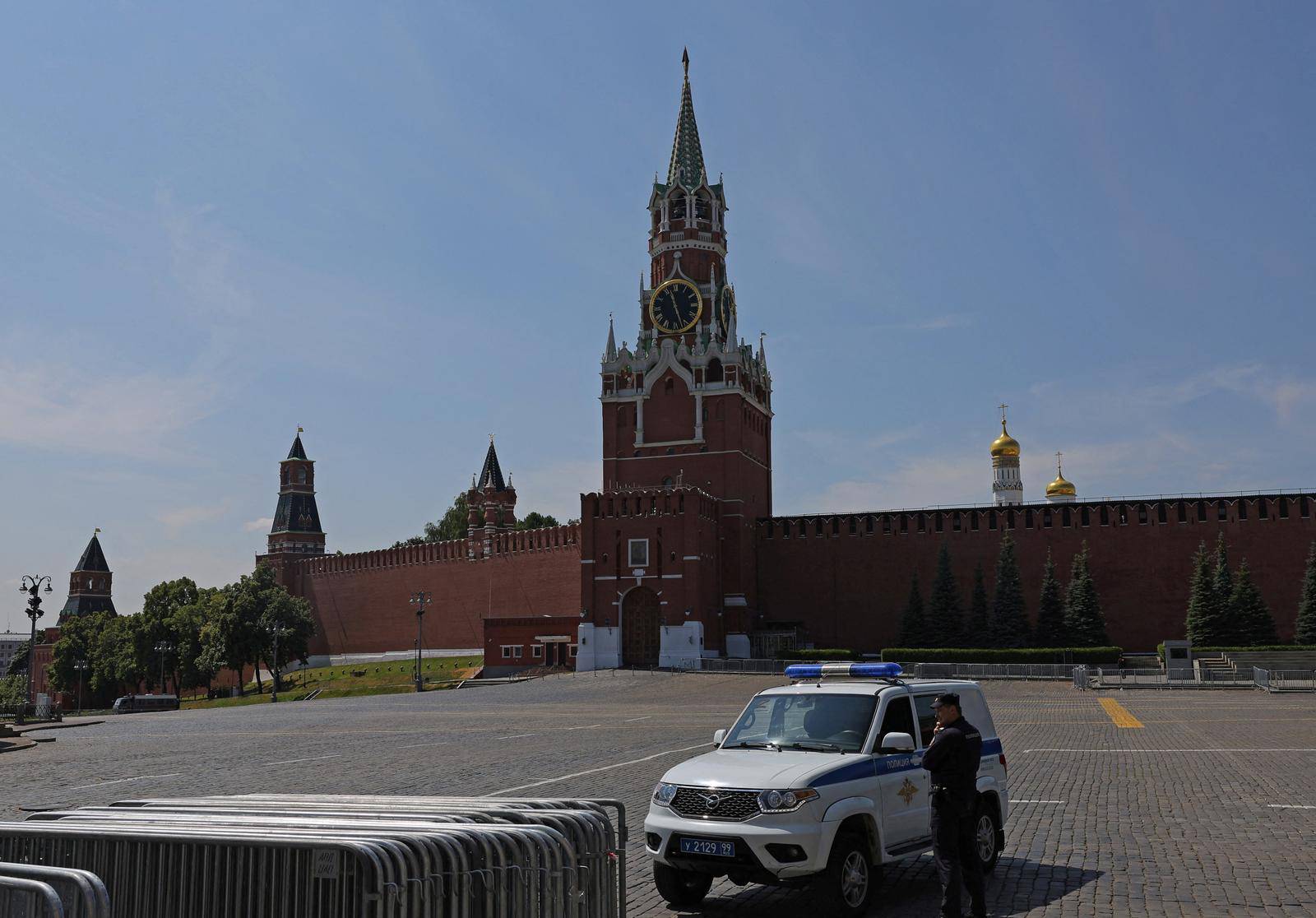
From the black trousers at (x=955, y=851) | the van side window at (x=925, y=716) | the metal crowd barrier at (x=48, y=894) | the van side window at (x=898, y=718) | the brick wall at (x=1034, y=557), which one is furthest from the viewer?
the brick wall at (x=1034, y=557)

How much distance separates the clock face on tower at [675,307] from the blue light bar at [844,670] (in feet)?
176

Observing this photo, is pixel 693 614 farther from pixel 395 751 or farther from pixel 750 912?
pixel 750 912

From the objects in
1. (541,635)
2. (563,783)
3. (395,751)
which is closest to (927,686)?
(563,783)

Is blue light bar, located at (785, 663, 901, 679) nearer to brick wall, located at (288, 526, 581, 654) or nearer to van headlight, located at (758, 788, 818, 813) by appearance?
van headlight, located at (758, 788, 818, 813)

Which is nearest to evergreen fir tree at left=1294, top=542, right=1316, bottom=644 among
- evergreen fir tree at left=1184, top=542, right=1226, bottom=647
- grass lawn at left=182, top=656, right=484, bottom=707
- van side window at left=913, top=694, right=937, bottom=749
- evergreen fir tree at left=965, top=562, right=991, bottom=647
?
evergreen fir tree at left=1184, top=542, right=1226, bottom=647

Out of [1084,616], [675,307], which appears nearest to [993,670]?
[1084,616]

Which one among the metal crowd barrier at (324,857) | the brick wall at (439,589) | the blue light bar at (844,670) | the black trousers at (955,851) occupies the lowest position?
the black trousers at (955,851)

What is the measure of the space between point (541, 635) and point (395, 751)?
38104 mm

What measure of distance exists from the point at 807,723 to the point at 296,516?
84439mm

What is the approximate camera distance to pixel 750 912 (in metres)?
7.79

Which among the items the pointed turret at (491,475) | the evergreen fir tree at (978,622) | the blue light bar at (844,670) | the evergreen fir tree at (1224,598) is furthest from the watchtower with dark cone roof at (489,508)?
the blue light bar at (844,670)

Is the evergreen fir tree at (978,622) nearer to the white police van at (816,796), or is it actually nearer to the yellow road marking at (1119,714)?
the yellow road marking at (1119,714)

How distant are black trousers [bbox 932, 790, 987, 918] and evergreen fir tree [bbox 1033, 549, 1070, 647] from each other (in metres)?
46.6

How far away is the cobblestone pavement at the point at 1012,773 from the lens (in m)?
8.30
